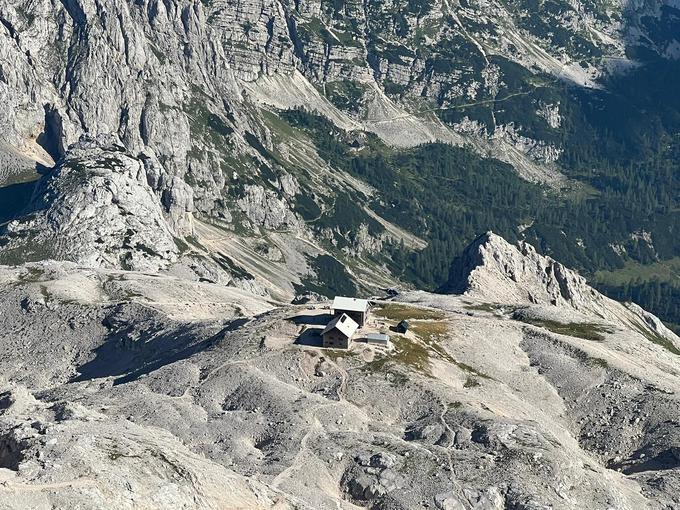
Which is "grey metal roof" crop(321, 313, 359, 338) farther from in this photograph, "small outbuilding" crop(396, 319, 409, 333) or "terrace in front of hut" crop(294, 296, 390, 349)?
"small outbuilding" crop(396, 319, 409, 333)

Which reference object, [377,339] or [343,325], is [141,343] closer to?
[343,325]

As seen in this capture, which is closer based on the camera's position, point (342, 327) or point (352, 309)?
point (342, 327)

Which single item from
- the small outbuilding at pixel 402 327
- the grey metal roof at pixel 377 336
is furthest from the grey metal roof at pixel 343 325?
the small outbuilding at pixel 402 327

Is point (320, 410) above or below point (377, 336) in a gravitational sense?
below

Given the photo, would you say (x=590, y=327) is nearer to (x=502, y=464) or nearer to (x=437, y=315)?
(x=437, y=315)

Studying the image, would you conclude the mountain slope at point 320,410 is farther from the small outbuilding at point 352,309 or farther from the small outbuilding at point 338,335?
the small outbuilding at point 352,309

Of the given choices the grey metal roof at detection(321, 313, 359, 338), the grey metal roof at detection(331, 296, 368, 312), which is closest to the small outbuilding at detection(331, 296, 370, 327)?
the grey metal roof at detection(331, 296, 368, 312)

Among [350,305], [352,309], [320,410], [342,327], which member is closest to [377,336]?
[342,327]

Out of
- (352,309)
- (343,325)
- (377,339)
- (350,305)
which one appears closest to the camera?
(343,325)
